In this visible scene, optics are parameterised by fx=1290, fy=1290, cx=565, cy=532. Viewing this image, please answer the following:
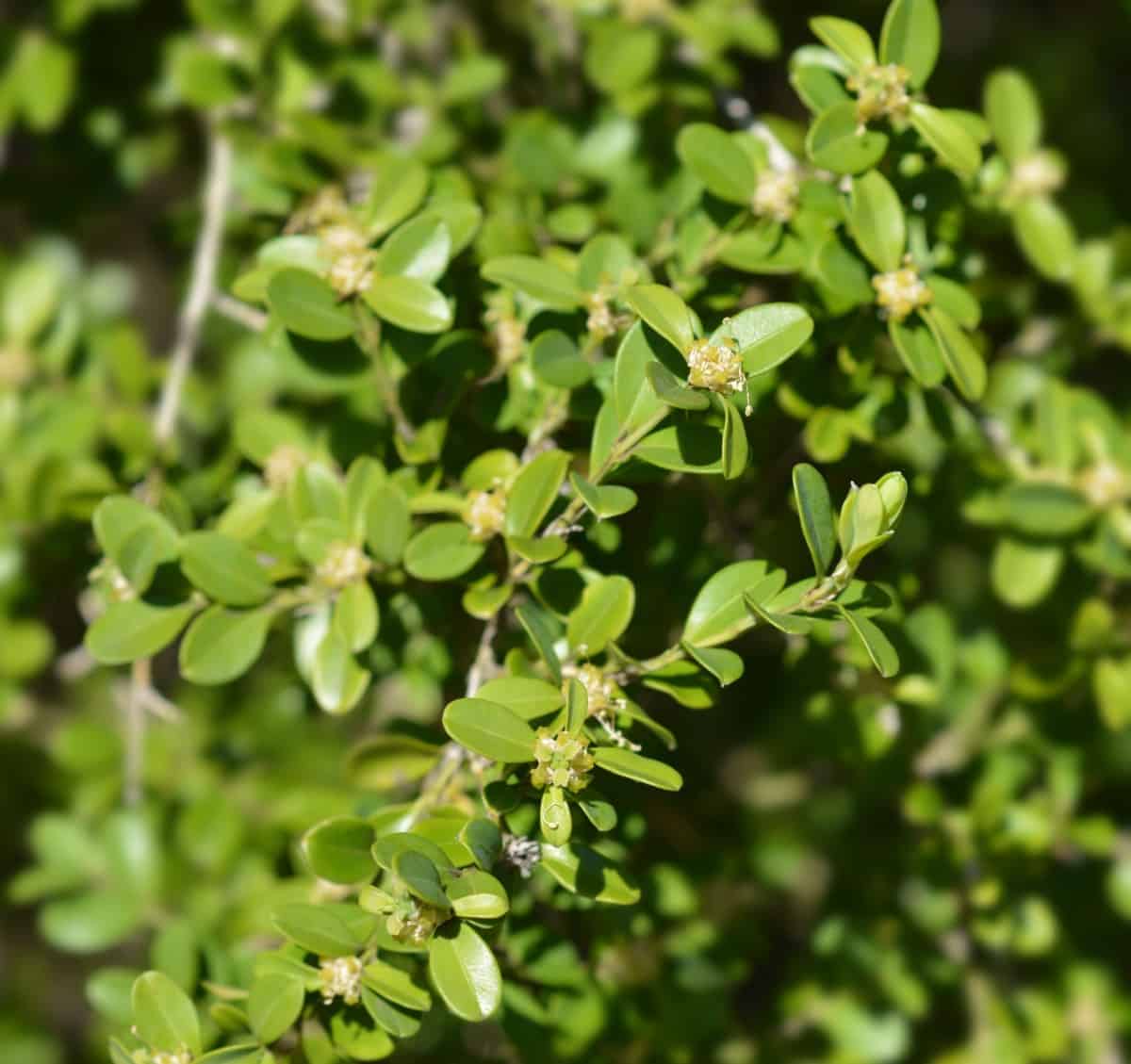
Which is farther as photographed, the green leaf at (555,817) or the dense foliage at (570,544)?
the dense foliage at (570,544)

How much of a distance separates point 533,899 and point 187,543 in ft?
1.80

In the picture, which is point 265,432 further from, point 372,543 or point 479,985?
point 479,985

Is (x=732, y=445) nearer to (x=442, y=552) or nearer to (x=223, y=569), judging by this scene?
(x=442, y=552)

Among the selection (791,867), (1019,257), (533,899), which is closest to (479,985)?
(533,899)

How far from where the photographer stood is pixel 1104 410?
176cm

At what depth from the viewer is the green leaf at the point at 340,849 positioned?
48.0 inches

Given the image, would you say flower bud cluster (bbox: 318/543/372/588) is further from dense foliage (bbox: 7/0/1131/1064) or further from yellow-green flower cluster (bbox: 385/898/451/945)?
yellow-green flower cluster (bbox: 385/898/451/945)

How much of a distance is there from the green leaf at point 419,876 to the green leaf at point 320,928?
0.50ft

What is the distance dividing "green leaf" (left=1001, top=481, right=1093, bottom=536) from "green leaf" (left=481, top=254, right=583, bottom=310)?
0.70m

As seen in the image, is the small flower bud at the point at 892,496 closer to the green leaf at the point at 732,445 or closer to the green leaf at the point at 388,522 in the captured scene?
the green leaf at the point at 732,445

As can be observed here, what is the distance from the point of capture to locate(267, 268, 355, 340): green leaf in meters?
1.28

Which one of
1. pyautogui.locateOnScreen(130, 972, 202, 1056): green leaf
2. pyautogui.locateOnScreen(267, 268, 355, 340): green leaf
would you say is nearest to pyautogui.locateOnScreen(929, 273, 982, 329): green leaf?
pyautogui.locateOnScreen(267, 268, 355, 340): green leaf

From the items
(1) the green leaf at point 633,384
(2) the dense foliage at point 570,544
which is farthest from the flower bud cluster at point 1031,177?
(1) the green leaf at point 633,384

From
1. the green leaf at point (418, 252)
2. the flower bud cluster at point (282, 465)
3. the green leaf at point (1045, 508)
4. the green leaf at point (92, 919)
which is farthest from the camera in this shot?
the green leaf at point (92, 919)
